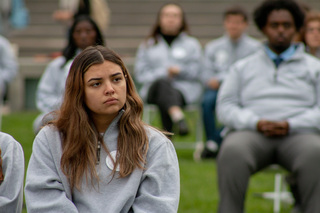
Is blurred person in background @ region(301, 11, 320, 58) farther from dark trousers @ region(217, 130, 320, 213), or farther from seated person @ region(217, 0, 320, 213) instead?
dark trousers @ region(217, 130, 320, 213)

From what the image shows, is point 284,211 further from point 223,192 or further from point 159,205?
point 159,205

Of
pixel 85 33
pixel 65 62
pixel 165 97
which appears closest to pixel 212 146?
pixel 165 97

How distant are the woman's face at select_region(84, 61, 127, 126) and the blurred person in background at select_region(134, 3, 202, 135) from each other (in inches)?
169

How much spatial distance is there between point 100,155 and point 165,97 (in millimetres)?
4239

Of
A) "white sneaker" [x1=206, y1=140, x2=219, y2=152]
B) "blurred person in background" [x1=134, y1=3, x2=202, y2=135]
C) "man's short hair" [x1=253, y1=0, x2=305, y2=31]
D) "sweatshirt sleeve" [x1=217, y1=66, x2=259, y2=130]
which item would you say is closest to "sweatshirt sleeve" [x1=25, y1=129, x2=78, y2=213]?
"sweatshirt sleeve" [x1=217, y1=66, x2=259, y2=130]

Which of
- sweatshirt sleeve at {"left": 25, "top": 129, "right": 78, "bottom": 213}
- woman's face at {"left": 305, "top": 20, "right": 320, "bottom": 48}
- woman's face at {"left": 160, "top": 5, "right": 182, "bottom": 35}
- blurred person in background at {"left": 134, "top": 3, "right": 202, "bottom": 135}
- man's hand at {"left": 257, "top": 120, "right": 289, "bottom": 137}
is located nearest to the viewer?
sweatshirt sleeve at {"left": 25, "top": 129, "right": 78, "bottom": 213}

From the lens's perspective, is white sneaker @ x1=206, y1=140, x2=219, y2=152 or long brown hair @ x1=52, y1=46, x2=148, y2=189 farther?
white sneaker @ x1=206, y1=140, x2=219, y2=152

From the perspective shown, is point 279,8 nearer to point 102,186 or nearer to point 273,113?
point 273,113

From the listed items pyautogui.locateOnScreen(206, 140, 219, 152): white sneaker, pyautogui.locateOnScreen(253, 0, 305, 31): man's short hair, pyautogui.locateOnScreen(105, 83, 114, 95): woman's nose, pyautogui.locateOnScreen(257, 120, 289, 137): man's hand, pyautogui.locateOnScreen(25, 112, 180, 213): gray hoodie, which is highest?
pyautogui.locateOnScreen(253, 0, 305, 31): man's short hair

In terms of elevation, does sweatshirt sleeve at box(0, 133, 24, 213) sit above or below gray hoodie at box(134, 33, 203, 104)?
above

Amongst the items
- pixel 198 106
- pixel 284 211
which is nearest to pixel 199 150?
pixel 198 106

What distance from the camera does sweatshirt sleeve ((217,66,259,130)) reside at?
18.1ft

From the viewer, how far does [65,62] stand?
21.4ft

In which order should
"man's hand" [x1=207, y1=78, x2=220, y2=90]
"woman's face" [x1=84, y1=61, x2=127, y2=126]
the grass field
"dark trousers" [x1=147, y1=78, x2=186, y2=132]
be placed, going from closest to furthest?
"woman's face" [x1=84, y1=61, x2=127, y2=126], the grass field, "dark trousers" [x1=147, y1=78, x2=186, y2=132], "man's hand" [x1=207, y1=78, x2=220, y2=90]
